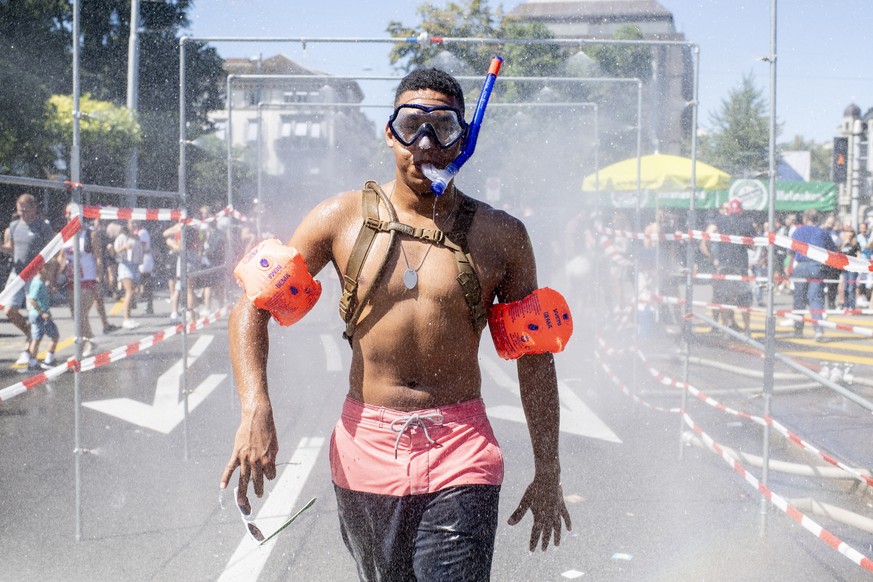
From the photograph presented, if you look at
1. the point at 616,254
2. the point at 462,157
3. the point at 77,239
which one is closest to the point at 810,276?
the point at 616,254

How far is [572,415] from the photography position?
845 cm

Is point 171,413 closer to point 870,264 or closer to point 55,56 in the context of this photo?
point 870,264

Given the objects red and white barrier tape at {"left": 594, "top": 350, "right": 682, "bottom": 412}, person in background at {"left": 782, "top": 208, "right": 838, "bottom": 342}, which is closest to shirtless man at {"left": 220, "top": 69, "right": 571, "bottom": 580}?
red and white barrier tape at {"left": 594, "top": 350, "right": 682, "bottom": 412}

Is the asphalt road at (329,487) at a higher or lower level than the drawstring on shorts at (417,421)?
lower

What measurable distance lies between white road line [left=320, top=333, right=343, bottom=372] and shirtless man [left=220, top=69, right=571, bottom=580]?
822 centimetres

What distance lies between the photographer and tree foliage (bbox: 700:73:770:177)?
7.00 m

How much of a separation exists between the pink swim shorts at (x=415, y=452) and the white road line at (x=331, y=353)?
326 inches

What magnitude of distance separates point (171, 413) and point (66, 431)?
1.00 m

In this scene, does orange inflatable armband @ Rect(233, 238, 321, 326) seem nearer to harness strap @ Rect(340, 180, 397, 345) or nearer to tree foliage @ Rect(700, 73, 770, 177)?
harness strap @ Rect(340, 180, 397, 345)

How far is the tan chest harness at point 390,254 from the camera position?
2.83 meters

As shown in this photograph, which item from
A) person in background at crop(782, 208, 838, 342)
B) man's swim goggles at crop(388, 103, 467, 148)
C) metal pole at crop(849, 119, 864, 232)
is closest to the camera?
man's swim goggles at crop(388, 103, 467, 148)

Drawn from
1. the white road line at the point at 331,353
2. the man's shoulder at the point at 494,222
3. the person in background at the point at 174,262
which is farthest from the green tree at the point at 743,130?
the person in background at the point at 174,262

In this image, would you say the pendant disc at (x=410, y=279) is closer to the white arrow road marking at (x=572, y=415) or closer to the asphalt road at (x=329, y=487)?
the asphalt road at (x=329, y=487)

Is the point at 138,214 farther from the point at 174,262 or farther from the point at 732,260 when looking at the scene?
the point at 174,262
